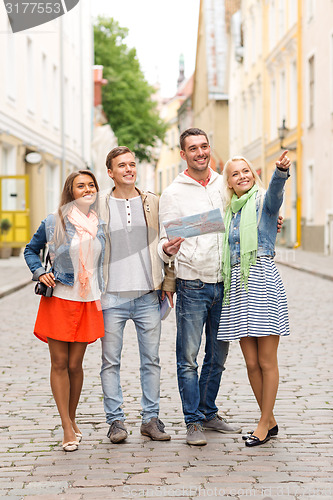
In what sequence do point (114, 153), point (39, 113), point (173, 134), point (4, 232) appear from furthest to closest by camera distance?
point (173, 134) → point (39, 113) → point (4, 232) → point (114, 153)

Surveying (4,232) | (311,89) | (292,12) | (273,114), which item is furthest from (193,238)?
(273,114)

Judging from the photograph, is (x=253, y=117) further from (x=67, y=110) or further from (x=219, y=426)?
(x=219, y=426)

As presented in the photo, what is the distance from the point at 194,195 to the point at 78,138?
33082mm

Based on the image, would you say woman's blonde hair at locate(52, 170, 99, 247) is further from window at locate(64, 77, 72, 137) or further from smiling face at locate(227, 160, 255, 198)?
window at locate(64, 77, 72, 137)

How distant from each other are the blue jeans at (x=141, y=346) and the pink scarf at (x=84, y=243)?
8.6 inches

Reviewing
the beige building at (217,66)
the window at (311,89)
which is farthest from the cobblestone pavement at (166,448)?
the beige building at (217,66)

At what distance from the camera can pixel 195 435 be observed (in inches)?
191

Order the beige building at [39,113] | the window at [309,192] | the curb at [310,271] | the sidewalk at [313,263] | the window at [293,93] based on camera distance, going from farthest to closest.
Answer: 1. the window at [293,93]
2. the window at [309,192]
3. the beige building at [39,113]
4. the sidewalk at [313,263]
5. the curb at [310,271]

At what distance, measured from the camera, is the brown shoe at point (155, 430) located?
493 centimetres

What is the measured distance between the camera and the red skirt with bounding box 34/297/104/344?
188 inches

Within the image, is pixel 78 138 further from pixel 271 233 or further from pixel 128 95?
pixel 271 233

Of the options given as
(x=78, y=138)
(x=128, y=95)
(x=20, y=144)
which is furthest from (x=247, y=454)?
(x=128, y=95)

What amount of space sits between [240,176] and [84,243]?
97 centimetres

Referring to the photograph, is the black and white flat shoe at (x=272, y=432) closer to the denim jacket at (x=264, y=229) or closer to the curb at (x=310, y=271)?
the denim jacket at (x=264, y=229)
